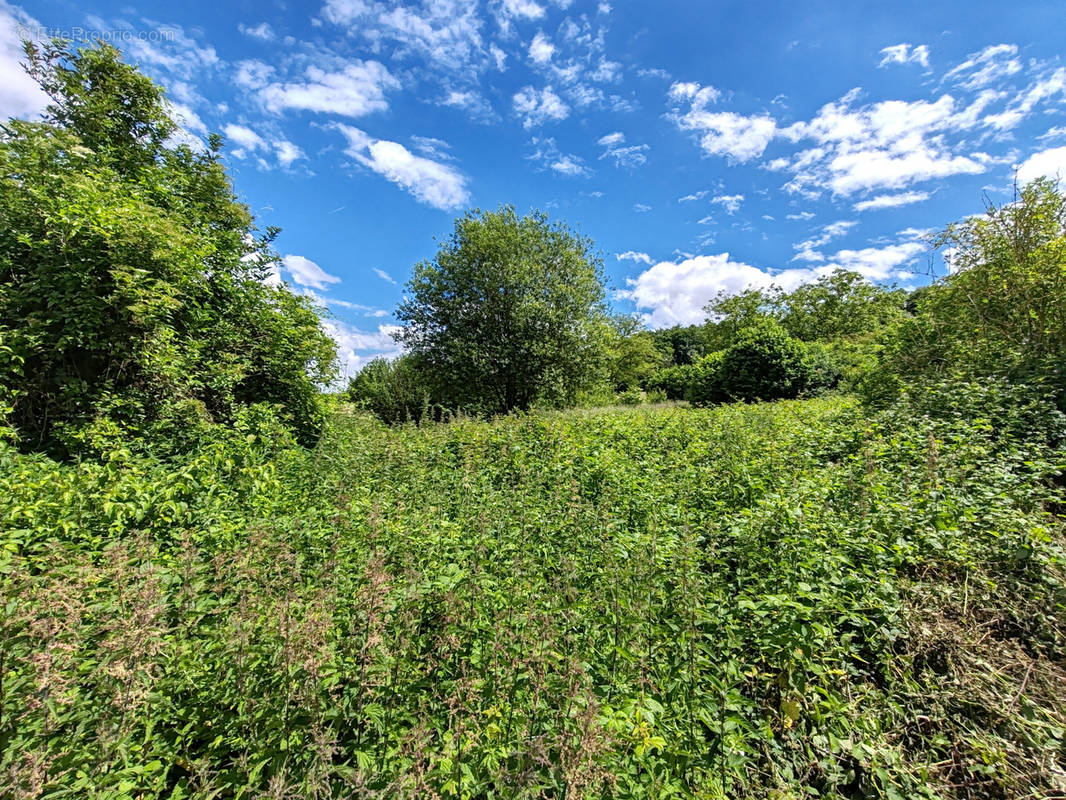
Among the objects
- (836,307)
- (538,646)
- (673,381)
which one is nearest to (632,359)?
(673,381)

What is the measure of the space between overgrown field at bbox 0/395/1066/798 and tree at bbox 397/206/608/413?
13.1 meters

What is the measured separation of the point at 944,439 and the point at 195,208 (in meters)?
12.9

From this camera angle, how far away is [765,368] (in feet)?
60.2

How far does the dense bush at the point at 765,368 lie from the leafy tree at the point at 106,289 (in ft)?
54.9

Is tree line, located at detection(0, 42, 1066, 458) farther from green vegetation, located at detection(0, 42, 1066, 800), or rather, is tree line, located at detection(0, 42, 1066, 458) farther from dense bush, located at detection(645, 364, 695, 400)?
dense bush, located at detection(645, 364, 695, 400)

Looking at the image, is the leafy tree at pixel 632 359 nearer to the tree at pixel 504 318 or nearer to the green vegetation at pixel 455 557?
the tree at pixel 504 318

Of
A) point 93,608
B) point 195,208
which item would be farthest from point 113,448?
point 195,208

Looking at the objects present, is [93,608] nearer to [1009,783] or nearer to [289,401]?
[1009,783]

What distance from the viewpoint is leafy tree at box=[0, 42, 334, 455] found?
529 centimetres

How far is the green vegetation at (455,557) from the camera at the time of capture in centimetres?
185

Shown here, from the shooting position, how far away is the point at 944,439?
536 centimetres

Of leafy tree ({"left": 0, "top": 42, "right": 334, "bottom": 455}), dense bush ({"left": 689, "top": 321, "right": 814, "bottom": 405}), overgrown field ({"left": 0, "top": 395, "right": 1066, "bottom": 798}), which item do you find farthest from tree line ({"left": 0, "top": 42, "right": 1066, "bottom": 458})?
dense bush ({"left": 689, "top": 321, "right": 814, "bottom": 405})

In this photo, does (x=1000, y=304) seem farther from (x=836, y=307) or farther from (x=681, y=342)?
(x=681, y=342)

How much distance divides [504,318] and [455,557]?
15.3 metres
